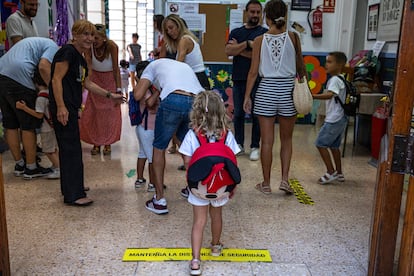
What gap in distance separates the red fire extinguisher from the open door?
5.12 metres

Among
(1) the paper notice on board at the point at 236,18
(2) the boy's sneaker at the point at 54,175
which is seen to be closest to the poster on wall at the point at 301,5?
(1) the paper notice on board at the point at 236,18

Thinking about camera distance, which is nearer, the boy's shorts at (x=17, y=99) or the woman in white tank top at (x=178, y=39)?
the woman in white tank top at (x=178, y=39)

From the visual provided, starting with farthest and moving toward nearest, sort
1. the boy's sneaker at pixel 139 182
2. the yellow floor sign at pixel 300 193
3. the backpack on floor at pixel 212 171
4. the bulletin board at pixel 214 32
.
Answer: the bulletin board at pixel 214 32 < the boy's sneaker at pixel 139 182 < the yellow floor sign at pixel 300 193 < the backpack on floor at pixel 212 171

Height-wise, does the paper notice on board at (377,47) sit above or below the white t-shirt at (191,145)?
above

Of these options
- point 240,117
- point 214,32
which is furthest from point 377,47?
point 214,32

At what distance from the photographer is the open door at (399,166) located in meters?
1.66

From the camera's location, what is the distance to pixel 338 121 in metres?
3.73

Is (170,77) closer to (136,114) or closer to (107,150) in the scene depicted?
(136,114)

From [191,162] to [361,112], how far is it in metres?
3.27

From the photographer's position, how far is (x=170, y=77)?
2785 millimetres

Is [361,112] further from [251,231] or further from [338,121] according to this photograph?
[251,231]

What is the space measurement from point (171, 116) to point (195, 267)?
1028 millimetres

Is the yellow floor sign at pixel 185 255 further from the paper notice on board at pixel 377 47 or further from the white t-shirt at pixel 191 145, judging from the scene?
the paper notice on board at pixel 377 47

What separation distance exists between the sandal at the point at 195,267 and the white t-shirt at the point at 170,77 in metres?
1.10
